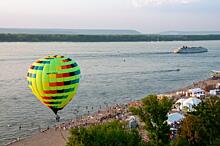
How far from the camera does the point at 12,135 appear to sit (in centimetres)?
2853

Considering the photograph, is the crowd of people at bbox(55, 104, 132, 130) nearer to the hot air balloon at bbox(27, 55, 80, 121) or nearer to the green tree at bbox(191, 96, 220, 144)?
the green tree at bbox(191, 96, 220, 144)

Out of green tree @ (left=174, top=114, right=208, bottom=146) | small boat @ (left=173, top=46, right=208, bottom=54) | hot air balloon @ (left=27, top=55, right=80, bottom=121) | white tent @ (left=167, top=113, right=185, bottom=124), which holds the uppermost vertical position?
hot air balloon @ (left=27, top=55, right=80, bottom=121)

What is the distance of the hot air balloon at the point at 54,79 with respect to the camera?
17.1m

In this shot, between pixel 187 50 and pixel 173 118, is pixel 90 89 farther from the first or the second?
pixel 187 50

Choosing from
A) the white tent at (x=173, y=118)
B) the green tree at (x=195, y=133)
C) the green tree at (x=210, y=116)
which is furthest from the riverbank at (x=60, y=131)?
the green tree at (x=210, y=116)

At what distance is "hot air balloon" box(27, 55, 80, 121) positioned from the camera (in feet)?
56.0

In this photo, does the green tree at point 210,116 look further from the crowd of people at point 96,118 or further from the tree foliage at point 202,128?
the crowd of people at point 96,118

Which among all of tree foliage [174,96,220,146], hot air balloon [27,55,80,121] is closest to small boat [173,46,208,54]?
tree foliage [174,96,220,146]

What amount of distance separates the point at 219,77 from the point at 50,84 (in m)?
42.9

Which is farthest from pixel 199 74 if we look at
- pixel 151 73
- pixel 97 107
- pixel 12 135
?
pixel 12 135

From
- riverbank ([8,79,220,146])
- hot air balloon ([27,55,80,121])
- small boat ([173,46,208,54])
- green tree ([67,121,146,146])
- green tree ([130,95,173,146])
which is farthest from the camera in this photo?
small boat ([173,46,208,54])

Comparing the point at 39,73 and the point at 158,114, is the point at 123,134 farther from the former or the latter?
the point at 39,73

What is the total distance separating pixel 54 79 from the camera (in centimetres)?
1705

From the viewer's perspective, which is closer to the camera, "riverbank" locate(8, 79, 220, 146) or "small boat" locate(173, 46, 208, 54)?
"riverbank" locate(8, 79, 220, 146)
